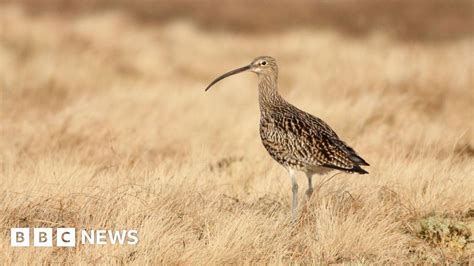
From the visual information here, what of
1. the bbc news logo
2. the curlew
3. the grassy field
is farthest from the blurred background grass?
the bbc news logo

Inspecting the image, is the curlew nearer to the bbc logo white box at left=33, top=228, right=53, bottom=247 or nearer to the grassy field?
the grassy field

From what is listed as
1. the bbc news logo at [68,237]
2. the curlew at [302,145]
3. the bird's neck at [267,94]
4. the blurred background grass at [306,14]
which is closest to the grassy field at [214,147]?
the bbc news logo at [68,237]

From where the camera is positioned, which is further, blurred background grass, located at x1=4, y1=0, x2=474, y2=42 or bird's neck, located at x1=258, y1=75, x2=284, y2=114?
blurred background grass, located at x1=4, y1=0, x2=474, y2=42

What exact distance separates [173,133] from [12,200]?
3.62 metres

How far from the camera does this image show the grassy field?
5.52 m

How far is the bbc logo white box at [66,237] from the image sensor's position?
537 cm

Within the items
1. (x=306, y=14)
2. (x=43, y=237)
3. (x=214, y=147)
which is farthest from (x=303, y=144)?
(x=306, y=14)

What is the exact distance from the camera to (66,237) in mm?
5473

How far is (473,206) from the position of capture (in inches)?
253

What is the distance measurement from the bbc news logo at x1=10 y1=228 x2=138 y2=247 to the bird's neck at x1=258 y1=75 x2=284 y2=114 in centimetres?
183

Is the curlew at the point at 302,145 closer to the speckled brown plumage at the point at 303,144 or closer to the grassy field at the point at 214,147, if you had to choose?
the speckled brown plumage at the point at 303,144

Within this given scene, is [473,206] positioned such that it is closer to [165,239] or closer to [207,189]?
[207,189]

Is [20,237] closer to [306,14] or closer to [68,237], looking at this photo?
[68,237]

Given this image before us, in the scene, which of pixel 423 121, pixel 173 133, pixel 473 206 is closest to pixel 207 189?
pixel 473 206
